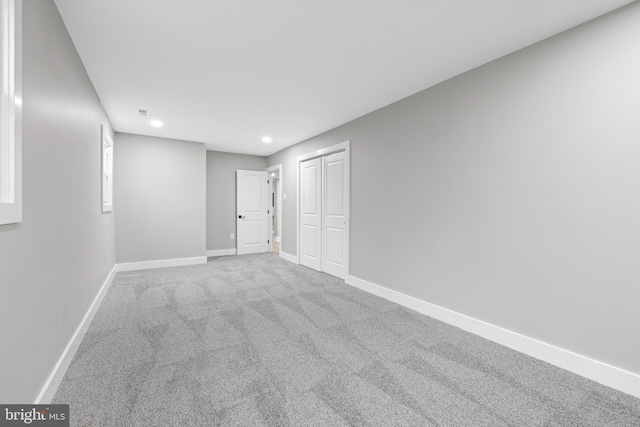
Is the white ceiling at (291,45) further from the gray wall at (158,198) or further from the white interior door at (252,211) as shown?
the white interior door at (252,211)

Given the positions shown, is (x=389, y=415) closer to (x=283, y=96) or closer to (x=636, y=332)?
(x=636, y=332)

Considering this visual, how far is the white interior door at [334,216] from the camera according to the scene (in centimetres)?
436

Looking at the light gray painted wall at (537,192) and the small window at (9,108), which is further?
the light gray painted wall at (537,192)

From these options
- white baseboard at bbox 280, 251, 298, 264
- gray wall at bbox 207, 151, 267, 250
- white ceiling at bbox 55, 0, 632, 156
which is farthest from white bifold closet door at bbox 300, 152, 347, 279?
gray wall at bbox 207, 151, 267, 250

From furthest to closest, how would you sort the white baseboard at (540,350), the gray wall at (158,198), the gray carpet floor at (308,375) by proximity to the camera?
1. the gray wall at (158,198)
2. the white baseboard at (540,350)
3. the gray carpet floor at (308,375)

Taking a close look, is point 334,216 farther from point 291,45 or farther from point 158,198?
point 158,198

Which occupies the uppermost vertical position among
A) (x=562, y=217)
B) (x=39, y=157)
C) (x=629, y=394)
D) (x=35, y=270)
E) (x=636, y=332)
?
(x=39, y=157)

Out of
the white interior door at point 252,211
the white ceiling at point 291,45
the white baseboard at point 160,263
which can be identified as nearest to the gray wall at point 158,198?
the white baseboard at point 160,263

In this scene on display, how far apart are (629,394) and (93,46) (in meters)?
4.69

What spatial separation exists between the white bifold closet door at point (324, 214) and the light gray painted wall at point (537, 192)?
1.22m

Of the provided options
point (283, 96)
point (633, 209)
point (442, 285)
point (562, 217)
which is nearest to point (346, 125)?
point (283, 96)

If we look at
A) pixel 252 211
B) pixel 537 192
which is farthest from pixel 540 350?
pixel 252 211

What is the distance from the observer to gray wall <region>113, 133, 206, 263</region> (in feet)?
15.9

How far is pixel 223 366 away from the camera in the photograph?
200 centimetres
